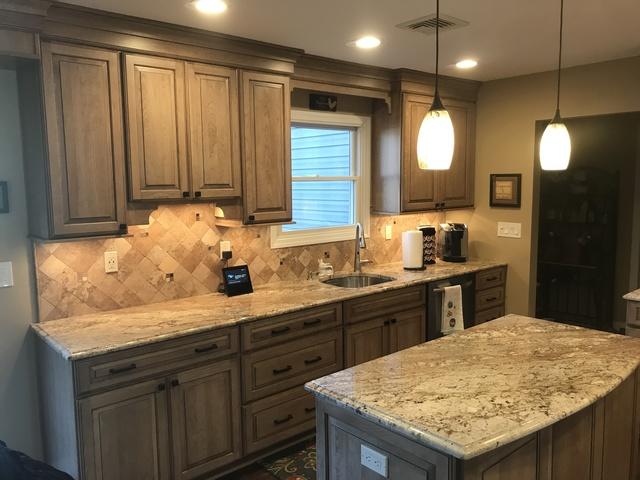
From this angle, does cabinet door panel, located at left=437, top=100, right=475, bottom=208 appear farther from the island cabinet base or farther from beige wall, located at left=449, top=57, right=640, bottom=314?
the island cabinet base

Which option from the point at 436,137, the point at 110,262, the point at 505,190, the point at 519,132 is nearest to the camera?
the point at 436,137

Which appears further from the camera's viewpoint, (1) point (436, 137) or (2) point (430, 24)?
(2) point (430, 24)

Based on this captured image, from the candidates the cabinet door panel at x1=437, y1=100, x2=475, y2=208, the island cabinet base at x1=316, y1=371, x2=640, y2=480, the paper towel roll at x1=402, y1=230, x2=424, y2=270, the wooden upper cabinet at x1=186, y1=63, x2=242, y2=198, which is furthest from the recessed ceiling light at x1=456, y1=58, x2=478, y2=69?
the island cabinet base at x1=316, y1=371, x2=640, y2=480

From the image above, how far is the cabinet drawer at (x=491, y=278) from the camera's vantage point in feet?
14.7

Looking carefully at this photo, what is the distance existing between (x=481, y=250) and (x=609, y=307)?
1.75 metres

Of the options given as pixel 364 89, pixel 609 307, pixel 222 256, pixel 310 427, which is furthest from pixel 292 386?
pixel 609 307

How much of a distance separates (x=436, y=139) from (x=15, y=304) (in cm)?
229

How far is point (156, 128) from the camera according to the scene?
288 centimetres

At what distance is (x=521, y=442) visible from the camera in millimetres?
1755

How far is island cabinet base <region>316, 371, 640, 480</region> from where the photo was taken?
1.64m

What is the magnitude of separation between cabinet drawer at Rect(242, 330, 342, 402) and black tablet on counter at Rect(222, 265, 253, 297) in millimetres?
524

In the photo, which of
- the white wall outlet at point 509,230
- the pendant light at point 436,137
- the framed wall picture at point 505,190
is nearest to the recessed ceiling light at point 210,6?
the pendant light at point 436,137

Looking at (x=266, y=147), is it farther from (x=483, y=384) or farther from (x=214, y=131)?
(x=483, y=384)

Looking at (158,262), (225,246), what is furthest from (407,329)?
(158,262)
